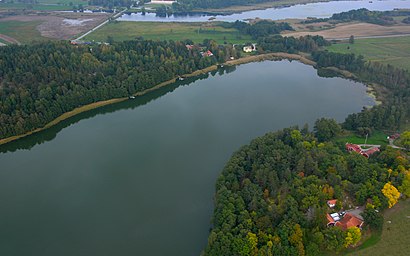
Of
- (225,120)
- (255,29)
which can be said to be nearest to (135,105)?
(225,120)

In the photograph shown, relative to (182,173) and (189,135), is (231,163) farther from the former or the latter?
(189,135)

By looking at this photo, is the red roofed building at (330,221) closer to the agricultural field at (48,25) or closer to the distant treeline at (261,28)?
the distant treeline at (261,28)

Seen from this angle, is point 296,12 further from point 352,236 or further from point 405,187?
point 352,236

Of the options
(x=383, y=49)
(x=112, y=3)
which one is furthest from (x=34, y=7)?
(x=383, y=49)

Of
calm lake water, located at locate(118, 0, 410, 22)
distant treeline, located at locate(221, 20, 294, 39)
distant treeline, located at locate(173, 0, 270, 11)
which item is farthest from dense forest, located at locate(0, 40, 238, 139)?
distant treeline, located at locate(173, 0, 270, 11)

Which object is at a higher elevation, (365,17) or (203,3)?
(203,3)
